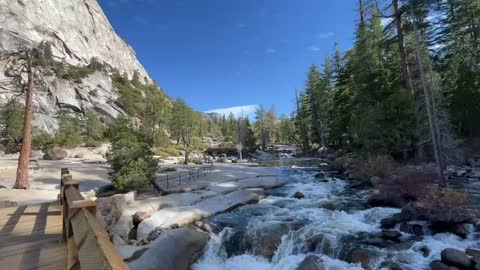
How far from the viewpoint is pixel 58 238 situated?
5039 mm

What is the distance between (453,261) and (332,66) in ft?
155

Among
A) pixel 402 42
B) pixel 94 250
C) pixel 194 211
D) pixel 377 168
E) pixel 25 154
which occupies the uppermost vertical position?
pixel 402 42

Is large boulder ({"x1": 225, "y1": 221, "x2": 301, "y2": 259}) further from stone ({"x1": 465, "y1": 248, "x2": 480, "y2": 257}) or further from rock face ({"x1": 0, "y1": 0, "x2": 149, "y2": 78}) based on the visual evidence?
rock face ({"x1": 0, "y1": 0, "x2": 149, "y2": 78})

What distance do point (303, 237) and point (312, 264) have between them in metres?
1.91

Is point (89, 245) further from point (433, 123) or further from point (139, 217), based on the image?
point (433, 123)

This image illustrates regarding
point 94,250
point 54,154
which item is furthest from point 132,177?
point 54,154

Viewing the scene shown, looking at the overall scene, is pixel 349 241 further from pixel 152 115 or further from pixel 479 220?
pixel 152 115

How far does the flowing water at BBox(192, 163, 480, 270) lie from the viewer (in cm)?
867

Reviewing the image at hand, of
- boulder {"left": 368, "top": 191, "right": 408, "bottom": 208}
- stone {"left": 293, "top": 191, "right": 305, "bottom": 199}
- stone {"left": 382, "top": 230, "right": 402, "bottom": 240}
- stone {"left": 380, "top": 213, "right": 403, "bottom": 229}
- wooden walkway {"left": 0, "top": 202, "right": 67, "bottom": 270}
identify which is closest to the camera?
wooden walkway {"left": 0, "top": 202, "right": 67, "bottom": 270}

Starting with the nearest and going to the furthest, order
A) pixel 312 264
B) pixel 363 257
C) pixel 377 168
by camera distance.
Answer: pixel 312 264 → pixel 363 257 → pixel 377 168

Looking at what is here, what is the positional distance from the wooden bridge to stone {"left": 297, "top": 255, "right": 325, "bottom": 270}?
5.99 metres

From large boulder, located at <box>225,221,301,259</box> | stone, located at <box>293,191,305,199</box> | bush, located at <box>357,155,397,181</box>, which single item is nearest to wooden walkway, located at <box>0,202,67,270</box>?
large boulder, located at <box>225,221,301,259</box>

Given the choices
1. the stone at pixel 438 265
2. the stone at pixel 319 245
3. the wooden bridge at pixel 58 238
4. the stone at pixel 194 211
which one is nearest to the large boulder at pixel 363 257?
the stone at pixel 319 245

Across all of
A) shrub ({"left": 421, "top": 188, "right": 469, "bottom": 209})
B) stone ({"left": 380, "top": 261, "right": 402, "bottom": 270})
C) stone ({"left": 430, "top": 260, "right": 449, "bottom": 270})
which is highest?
shrub ({"left": 421, "top": 188, "right": 469, "bottom": 209})
